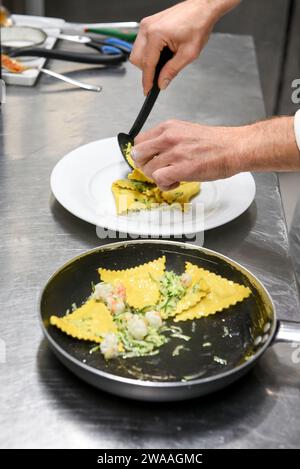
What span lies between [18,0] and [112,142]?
2.27 m

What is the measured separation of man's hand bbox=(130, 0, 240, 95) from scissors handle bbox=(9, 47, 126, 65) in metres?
0.60

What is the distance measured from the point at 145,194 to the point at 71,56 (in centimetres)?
88

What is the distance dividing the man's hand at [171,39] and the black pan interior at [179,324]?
1.80ft

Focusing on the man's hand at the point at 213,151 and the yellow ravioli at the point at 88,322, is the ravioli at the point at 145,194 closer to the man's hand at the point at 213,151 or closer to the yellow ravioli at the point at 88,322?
the man's hand at the point at 213,151

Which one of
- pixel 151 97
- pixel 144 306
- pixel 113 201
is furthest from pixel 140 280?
pixel 151 97

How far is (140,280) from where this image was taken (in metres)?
0.98

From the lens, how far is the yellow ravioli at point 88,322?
86 cm

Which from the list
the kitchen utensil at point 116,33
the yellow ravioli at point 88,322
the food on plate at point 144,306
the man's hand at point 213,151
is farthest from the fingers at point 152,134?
the kitchen utensil at point 116,33

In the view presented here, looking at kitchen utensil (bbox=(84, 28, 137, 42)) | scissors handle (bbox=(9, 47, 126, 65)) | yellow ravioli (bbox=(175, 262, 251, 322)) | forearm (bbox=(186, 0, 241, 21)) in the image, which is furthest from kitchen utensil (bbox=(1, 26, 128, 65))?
yellow ravioli (bbox=(175, 262, 251, 322))

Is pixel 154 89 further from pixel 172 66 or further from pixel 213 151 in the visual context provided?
pixel 213 151

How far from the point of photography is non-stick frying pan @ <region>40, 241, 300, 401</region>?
2.54ft
